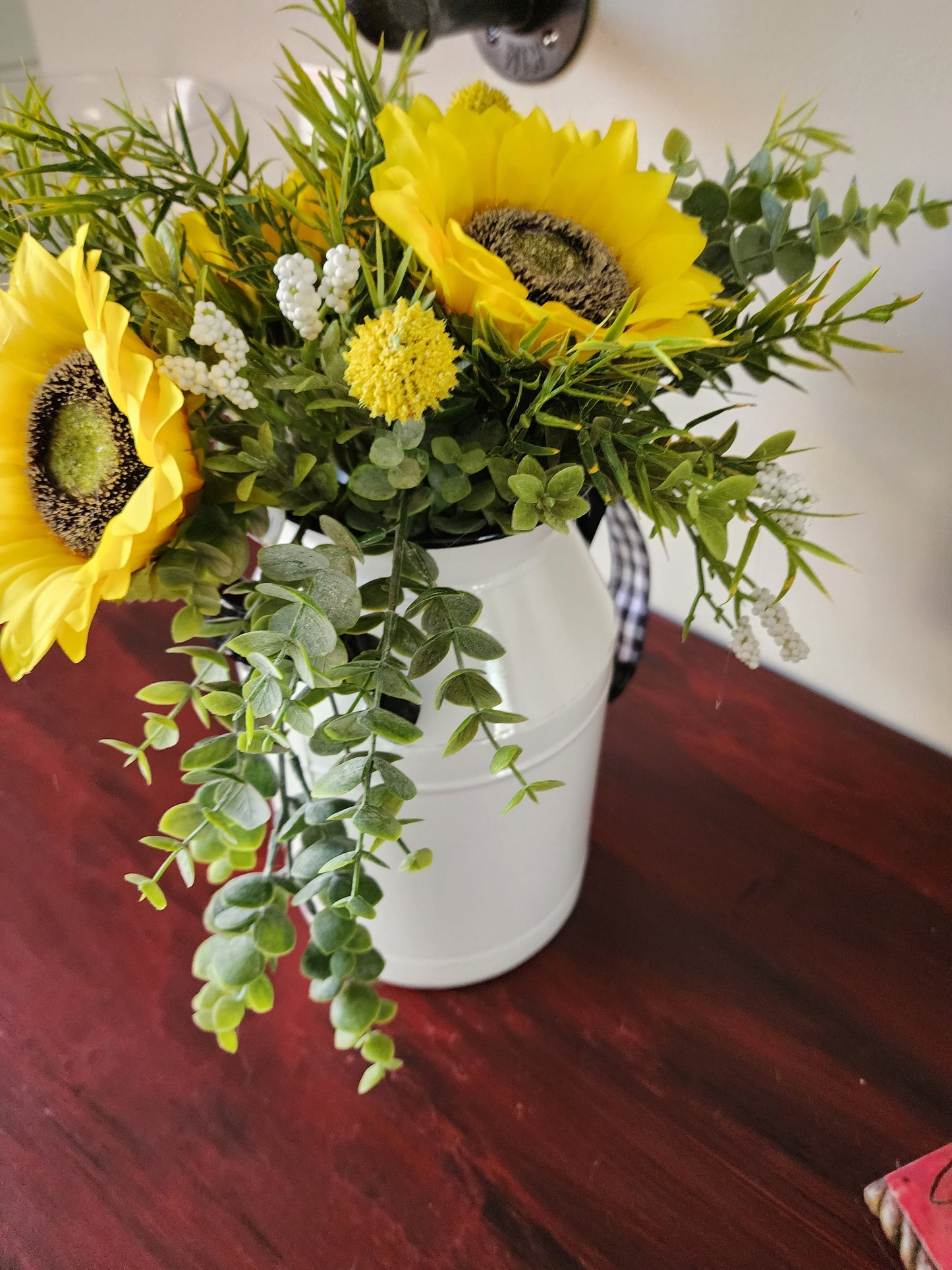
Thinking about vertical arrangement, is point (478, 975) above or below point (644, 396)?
below

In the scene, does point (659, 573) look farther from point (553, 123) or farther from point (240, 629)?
point (240, 629)

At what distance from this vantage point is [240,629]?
32cm

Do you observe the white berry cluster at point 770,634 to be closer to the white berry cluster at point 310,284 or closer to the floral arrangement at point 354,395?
the floral arrangement at point 354,395

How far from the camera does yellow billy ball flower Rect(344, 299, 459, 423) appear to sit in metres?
0.23

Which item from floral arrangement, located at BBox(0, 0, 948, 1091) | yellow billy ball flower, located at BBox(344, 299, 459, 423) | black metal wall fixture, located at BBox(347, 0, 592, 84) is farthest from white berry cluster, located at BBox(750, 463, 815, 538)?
black metal wall fixture, located at BBox(347, 0, 592, 84)

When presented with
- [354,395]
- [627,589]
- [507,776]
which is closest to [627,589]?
[627,589]

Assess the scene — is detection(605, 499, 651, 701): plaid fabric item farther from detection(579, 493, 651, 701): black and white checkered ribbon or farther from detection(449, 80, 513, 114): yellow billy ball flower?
detection(449, 80, 513, 114): yellow billy ball flower

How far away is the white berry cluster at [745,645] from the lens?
298mm

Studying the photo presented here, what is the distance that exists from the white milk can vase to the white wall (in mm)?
189

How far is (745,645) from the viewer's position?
30 centimetres

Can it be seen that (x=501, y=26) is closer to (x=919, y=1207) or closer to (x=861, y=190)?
(x=861, y=190)

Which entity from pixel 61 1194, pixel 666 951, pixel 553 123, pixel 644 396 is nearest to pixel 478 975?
pixel 666 951

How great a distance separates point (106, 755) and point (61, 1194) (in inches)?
10.1

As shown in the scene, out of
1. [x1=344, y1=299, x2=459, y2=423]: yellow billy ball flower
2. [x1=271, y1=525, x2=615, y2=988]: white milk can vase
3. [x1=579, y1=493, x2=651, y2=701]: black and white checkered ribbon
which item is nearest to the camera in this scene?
[x1=344, y1=299, x2=459, y2=423]: yellow billy ball flower
